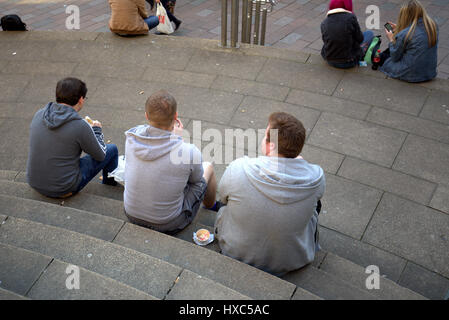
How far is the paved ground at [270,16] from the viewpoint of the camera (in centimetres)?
746

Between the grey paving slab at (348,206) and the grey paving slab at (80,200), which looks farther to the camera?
the grey paving slab at (348,206)

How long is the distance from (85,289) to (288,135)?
1.48 meters

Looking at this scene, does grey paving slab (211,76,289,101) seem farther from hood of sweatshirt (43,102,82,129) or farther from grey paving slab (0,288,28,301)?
grey paving slab (0,288,28,301)

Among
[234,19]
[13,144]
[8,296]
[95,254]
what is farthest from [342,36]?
[8,296]

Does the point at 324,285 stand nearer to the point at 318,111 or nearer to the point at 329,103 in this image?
the point at 318,111

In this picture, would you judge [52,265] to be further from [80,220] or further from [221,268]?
[221,268]

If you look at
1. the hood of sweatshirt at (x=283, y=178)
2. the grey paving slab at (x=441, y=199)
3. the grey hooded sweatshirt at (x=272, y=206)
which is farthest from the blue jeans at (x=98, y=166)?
the grey paving slab at (x=441, y=199)

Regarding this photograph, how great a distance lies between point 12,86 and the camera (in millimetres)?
5574

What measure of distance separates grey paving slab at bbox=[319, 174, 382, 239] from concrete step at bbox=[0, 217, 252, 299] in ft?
5.19

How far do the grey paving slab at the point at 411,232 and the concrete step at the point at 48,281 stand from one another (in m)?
2.15

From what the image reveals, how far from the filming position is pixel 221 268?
2.65 meters

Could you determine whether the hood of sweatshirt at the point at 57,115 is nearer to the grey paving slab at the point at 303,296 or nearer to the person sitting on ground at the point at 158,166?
the person sitting on ground at the point at 158,166

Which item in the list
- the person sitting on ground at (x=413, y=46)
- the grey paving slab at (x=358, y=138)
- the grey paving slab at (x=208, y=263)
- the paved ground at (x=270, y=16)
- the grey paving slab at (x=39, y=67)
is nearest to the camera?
the grey paving slab at (x=208, y=263)
